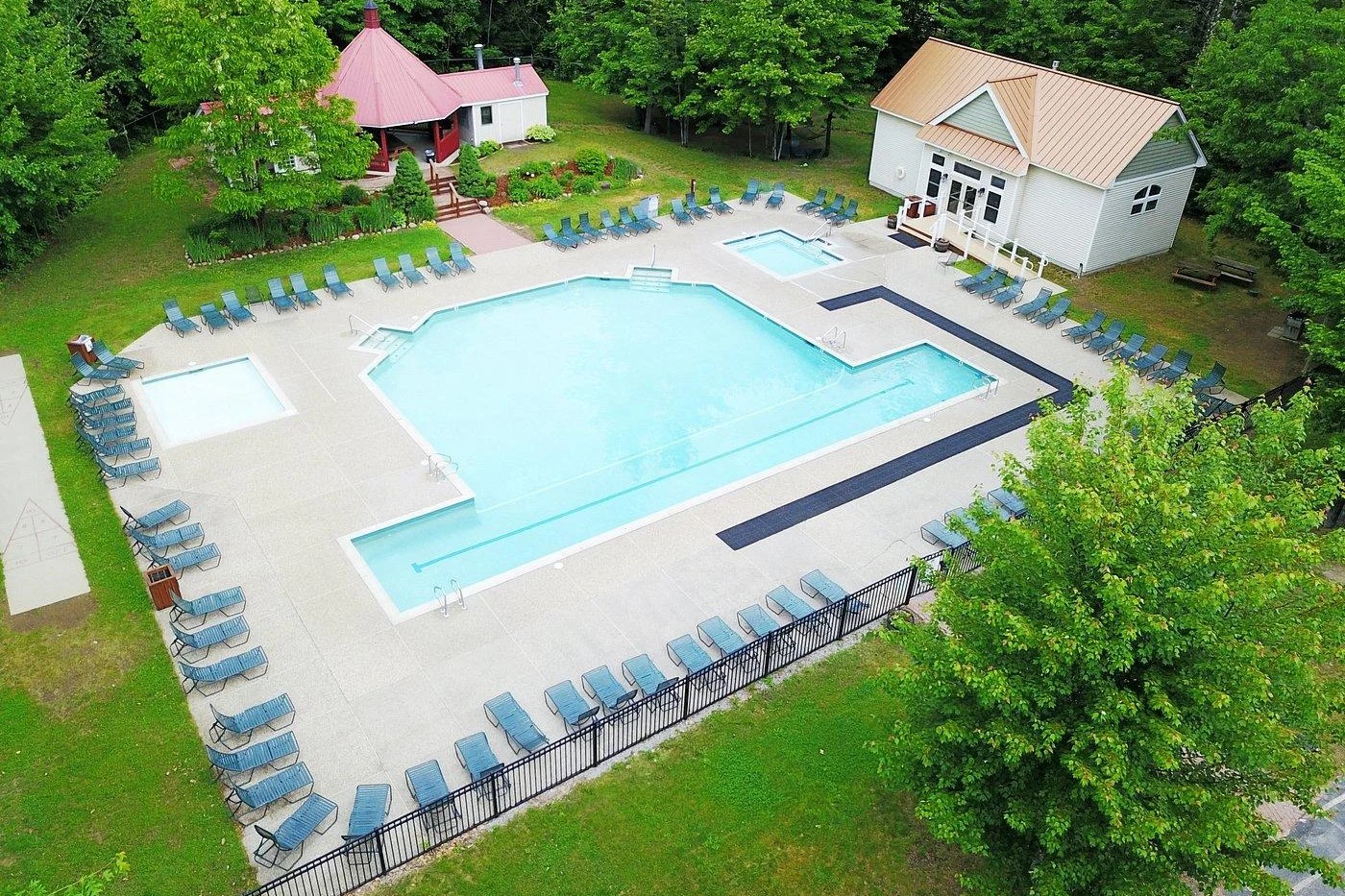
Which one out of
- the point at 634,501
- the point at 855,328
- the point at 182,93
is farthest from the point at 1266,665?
the point at 182,93

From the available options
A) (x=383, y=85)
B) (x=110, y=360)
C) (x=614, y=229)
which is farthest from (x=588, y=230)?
(x=110, y=360)

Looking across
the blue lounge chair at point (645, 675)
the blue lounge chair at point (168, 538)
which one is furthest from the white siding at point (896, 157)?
the blue lounge chair at point (168, 538)

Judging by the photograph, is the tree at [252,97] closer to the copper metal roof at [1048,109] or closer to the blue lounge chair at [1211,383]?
the copper metal roof at [1048,109]

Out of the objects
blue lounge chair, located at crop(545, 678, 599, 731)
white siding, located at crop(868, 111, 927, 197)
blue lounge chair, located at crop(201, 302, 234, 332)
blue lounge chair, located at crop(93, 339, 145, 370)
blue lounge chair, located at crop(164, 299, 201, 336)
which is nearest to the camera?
blue lounge chair, located at crop(545, 678, 599, 731)

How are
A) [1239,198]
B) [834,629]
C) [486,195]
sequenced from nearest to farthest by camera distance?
[834,629]
[1239,198]
[486,195]

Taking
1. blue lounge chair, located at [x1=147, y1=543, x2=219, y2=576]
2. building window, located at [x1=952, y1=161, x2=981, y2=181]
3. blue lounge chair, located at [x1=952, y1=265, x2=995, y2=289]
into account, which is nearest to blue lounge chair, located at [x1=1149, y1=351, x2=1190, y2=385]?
blue lounge chair, located at [x1=952, y1=265, x2=995, y2=289]

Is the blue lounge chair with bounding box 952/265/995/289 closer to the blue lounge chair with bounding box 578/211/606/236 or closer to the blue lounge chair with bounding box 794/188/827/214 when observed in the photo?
the blue lounge chair with bounding box 794/188/827/214

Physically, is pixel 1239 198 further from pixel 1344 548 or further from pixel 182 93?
pixel 182 93
